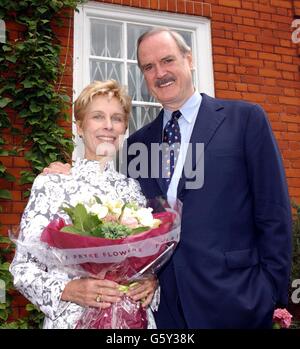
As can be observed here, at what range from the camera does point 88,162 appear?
92.8 inches

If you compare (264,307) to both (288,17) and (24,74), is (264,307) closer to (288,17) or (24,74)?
(24,74)

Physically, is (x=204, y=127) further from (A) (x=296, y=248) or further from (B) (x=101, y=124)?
(A) (x=296, y=248)

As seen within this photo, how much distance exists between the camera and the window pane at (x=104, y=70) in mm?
4516

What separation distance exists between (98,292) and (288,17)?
4.49m

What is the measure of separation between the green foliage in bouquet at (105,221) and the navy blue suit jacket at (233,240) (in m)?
0.39

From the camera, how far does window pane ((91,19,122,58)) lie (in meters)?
4.58

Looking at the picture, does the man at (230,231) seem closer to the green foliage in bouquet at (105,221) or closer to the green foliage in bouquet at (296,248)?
the green foliage in bouquet at (105,221)

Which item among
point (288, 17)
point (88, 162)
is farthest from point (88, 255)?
point (288, 17)

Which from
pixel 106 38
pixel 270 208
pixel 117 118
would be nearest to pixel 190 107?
pixel 117 118

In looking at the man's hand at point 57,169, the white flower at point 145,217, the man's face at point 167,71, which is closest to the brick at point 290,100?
the man's face at point 167,71

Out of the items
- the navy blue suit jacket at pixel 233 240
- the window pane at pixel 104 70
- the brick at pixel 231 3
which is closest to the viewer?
the navy blue suit jacket at pixel 233 240

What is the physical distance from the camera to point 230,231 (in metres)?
2.08

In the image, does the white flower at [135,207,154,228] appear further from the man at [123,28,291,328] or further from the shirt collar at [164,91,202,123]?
the shirt collar at [164,91,202,123]

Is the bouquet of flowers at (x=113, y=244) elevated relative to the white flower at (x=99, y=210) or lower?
lower
